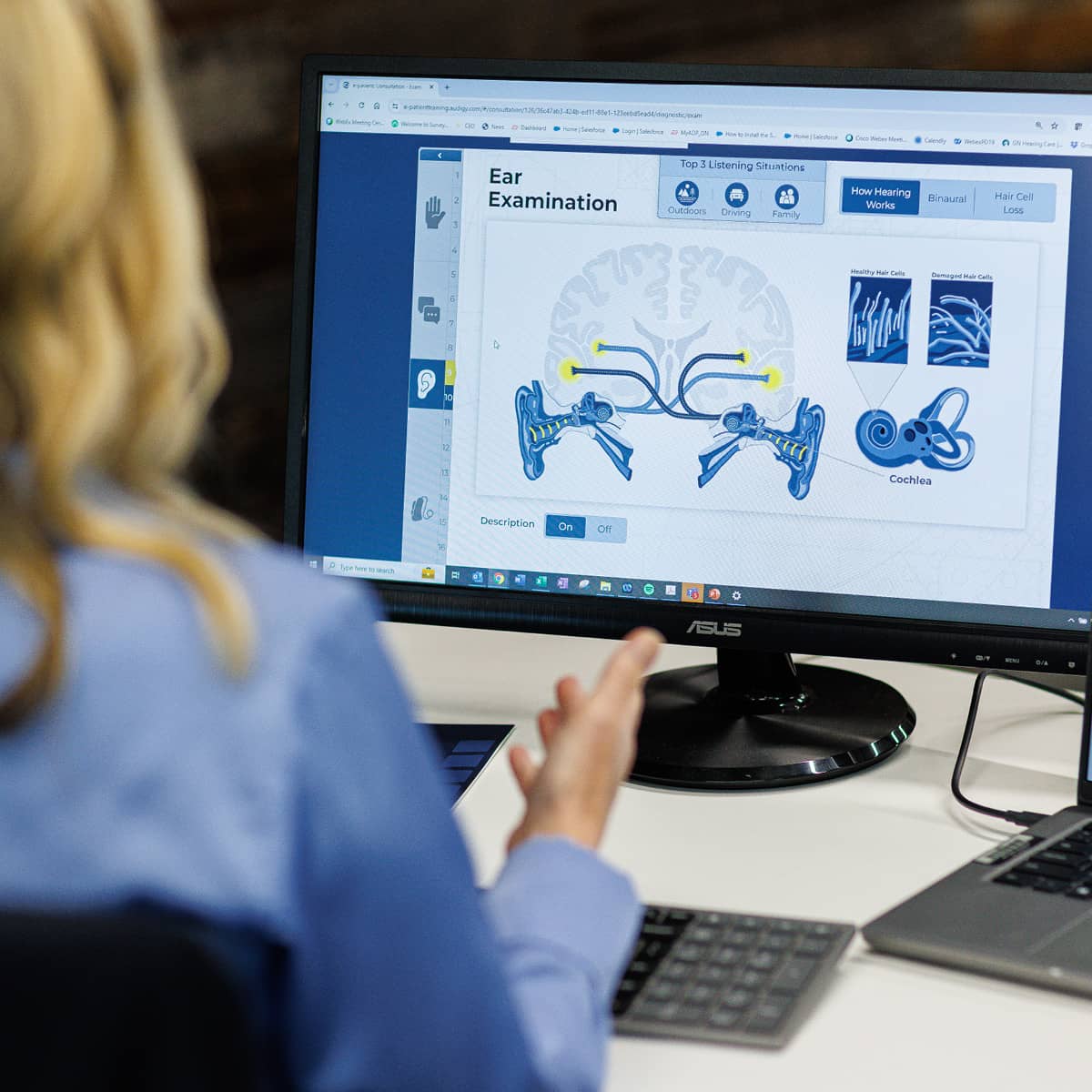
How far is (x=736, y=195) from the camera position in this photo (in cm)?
102

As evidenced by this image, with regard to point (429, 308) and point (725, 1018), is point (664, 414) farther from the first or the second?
point (725, 1018)

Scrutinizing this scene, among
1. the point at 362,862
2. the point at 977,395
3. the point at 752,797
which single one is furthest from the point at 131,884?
the point at 977,395

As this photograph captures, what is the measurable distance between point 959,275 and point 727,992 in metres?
0.54

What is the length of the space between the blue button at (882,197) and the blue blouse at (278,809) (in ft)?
2.13

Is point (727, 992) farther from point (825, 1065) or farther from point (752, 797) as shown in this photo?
point (752, 797)

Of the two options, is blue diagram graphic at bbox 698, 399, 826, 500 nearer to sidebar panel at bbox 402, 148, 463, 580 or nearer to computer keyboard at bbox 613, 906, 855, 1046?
sidebar panel at bbox 402, 148, 463, 580

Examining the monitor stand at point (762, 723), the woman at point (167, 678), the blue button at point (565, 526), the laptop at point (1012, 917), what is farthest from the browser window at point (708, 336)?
the woman at point (167, 678)

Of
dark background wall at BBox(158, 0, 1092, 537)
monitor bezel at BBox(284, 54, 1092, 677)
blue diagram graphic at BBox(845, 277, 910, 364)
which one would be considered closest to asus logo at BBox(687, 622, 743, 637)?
monitor bezel at BBox(284, 54, 1092, 677)

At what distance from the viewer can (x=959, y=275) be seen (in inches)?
39.1

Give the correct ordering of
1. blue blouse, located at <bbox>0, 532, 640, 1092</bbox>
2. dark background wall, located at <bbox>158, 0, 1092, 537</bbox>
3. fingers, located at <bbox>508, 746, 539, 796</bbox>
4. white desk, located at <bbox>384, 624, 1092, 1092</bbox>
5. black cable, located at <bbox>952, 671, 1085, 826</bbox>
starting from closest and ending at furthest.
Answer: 1. blue blouse, located at <bbox>0, 532, 640, 1092</bbox>
2. white desk, located at <bbox>384, 624, 1092, 1092</bbox>
3. fingers, located at <bbox>508, 746, 539, 796</bbox>
4. black cable, located at <bbox>952, 671, 1085, 826</bbox>
5. dark background wall, located at <bbox>158, 0, 1092, 537</bbox>

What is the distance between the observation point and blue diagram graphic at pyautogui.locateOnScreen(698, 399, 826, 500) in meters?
1.02

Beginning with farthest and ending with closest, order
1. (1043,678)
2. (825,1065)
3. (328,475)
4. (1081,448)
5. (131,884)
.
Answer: (1043,678)
(328,475)
(1081,448)
(825,1065)
(131,884)

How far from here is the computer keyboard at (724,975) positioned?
2.23 feet

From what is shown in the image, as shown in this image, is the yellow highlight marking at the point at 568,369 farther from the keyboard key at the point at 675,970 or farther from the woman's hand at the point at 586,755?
the keyboard key at the point at 675,970
